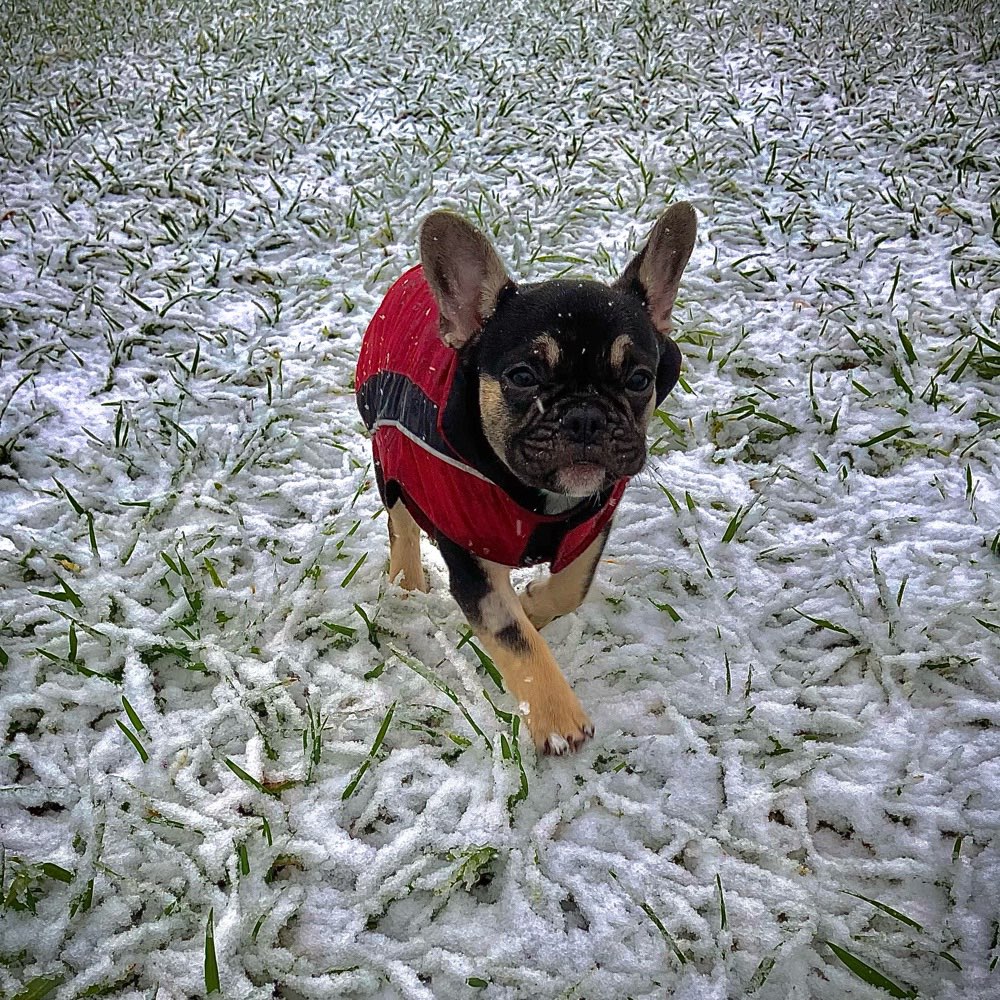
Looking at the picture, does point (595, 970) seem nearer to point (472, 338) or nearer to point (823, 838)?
point (823, 838)

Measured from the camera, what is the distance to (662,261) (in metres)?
2.55

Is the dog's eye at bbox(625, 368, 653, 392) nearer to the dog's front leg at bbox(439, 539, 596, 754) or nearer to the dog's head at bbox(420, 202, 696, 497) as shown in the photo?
the dog's head at bbox(420, 202, 696, 497)

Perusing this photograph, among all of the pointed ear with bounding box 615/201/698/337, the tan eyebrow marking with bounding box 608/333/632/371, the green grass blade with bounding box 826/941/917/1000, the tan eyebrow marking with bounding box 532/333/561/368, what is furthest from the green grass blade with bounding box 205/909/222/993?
the pointed ear with bounding box 615/201/698/337

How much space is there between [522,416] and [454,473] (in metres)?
0.28

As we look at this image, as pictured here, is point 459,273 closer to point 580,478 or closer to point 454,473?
point 454,473

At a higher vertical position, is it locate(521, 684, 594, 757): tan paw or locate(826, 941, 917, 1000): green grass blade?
locate(521, 684, 594, 757): tan paw

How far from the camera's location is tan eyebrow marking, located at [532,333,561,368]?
2.24m

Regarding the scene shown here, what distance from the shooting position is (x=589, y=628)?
9.91ft

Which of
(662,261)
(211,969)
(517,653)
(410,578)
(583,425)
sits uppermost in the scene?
(662,261)

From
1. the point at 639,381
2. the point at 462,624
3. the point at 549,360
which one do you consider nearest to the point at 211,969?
the point at 462,624

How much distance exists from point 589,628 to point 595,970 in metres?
1.24

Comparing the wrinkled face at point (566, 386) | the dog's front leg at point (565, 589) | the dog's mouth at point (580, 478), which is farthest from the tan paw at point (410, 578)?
the dog's mouth at point (580, 478)

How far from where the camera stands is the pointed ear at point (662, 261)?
2488 mm

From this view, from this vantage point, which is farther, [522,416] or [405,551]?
[405,551]
